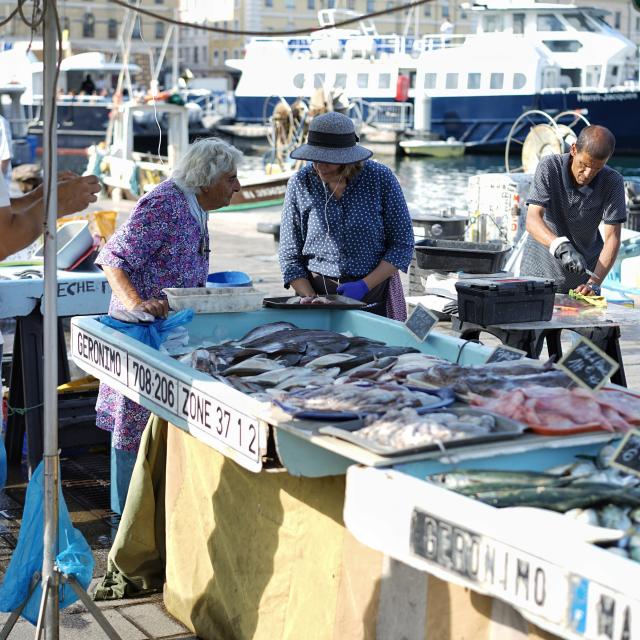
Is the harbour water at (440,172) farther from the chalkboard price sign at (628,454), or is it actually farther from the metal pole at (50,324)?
the chalkboard price sign at (628,454)

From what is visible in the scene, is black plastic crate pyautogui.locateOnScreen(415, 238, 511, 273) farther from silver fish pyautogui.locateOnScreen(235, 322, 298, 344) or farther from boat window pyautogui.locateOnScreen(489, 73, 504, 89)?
boat window pyautogui.locateOnScreen(489, 73, 504, 89)

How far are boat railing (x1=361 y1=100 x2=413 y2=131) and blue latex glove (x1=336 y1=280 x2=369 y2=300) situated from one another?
43.8m

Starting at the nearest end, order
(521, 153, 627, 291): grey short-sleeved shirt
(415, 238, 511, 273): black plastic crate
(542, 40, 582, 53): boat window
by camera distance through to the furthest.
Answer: (521, 153, 627, 291): grey short-sleeved shirt
(415, 238, 511, 273): black plastic crate
(542, 40, 582, 53): boat window

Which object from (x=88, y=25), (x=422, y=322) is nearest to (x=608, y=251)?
(x=422, y=322)

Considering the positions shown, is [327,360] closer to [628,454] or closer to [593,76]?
[628,454]

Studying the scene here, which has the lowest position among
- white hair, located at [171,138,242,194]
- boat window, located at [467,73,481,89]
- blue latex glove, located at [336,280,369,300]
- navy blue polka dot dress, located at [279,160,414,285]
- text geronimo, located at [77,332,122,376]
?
text geronimo, located at [77,332,122,376]

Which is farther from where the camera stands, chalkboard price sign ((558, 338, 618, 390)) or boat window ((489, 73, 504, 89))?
boat window ((489, 73, 504, 89))

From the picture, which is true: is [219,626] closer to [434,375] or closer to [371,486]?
[434,375]

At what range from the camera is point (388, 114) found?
50.3 metres

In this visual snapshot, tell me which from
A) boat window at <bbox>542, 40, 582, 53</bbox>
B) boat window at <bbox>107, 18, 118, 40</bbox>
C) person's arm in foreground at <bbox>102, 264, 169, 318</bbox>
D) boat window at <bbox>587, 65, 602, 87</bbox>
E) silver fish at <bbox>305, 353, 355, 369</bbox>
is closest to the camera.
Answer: silver fish at <bbox>305, 353, 355, 369</bbox>

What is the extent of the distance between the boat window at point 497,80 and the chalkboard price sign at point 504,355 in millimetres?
43906

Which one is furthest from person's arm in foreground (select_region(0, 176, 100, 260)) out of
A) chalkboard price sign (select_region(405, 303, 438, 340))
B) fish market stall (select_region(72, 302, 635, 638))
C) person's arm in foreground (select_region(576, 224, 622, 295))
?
person's arm in foreground (select_region(576, 224, 622, 295))

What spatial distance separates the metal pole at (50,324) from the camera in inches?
133

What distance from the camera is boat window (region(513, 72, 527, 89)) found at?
150 feet
